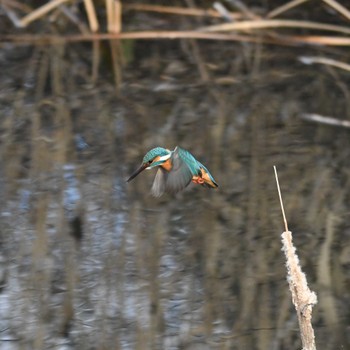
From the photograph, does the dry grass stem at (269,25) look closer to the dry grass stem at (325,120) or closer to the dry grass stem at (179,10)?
the dry grass stem at (179,10)

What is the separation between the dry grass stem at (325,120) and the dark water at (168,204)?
0.19ft

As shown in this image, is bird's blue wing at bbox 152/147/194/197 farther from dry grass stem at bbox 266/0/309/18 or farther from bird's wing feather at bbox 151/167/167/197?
dry grass stem at bbox 266/0/309/18

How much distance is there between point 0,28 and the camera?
16.7ft

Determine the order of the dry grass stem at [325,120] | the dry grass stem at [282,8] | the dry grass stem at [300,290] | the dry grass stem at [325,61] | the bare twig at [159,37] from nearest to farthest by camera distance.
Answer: the dry grass stem at [300,290], the dry grass stem at [325,120], the dry grass stem at [325,61], the dry grass stem at [282,8], the bare twig at [159,37]

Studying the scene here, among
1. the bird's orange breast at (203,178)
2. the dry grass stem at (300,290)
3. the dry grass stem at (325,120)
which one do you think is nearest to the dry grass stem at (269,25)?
the dry grass stem at (325,120)

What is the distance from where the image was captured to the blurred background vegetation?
2771 mm

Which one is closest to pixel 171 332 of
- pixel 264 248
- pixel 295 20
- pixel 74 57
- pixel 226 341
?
pixel 226 341

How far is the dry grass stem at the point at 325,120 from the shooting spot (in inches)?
158

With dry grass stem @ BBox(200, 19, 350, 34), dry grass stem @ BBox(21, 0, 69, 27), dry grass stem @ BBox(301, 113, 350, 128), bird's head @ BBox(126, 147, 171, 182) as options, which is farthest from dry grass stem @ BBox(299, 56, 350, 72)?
bird's head @ BBox(126, 147, 171, 182)

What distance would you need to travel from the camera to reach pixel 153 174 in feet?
11.7

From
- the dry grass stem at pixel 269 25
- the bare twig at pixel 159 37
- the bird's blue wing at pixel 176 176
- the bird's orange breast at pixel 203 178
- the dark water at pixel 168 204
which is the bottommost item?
the dark water at pixel 168 204

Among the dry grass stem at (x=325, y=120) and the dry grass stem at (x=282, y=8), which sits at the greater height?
the dry grass stem at (x=282, y=8)

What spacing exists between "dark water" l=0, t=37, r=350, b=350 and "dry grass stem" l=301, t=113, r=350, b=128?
6 cm

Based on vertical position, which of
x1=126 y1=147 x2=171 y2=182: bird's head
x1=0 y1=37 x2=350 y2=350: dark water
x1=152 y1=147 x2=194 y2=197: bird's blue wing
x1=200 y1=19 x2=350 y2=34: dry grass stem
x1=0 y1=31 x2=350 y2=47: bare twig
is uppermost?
x1=126 y1=147 x2=171 y2=182: bird's head
